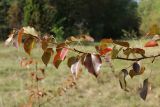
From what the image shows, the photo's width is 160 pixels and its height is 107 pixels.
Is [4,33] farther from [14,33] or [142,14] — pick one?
[14,33]

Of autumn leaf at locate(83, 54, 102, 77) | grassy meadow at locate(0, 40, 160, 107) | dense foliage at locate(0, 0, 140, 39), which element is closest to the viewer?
autumn leaf at locate(83, 54, 102, 77)

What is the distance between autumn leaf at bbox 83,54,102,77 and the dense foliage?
13.9 m

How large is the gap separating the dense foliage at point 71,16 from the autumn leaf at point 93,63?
13.9 m

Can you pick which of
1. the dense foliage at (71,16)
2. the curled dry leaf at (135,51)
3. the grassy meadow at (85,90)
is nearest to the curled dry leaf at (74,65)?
the curled dry leaf at (135,51)

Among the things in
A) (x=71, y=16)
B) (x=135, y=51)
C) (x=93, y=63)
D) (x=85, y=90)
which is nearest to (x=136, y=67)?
(x=135, y=51)

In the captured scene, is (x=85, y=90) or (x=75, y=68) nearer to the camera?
(x=75, y=68)

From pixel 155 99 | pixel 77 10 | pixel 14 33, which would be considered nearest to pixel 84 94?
pixel 155 99

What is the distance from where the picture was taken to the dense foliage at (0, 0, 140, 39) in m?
16.1

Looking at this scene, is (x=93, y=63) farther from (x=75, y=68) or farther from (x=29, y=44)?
(x=29, y=44)

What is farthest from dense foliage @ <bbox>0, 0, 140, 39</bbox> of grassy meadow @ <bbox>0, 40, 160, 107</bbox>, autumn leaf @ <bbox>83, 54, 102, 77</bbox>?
autumn leaf @ <bbox>83, 54, 102, 77</bbox>

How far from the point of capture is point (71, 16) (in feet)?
63.5

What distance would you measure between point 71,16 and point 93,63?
1864 cm

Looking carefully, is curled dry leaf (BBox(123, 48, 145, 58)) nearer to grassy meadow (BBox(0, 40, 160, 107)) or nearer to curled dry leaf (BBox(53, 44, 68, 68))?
curled dry leaf (BBox(53, 44, 68, 68))

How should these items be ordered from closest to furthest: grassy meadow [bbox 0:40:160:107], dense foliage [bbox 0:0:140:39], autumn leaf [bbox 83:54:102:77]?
autumn leaf [bbox 83:54:102:77] → grassy meadow [bbox 0:40:160:107] → dense foliage [bbox 0:0:140:39]
